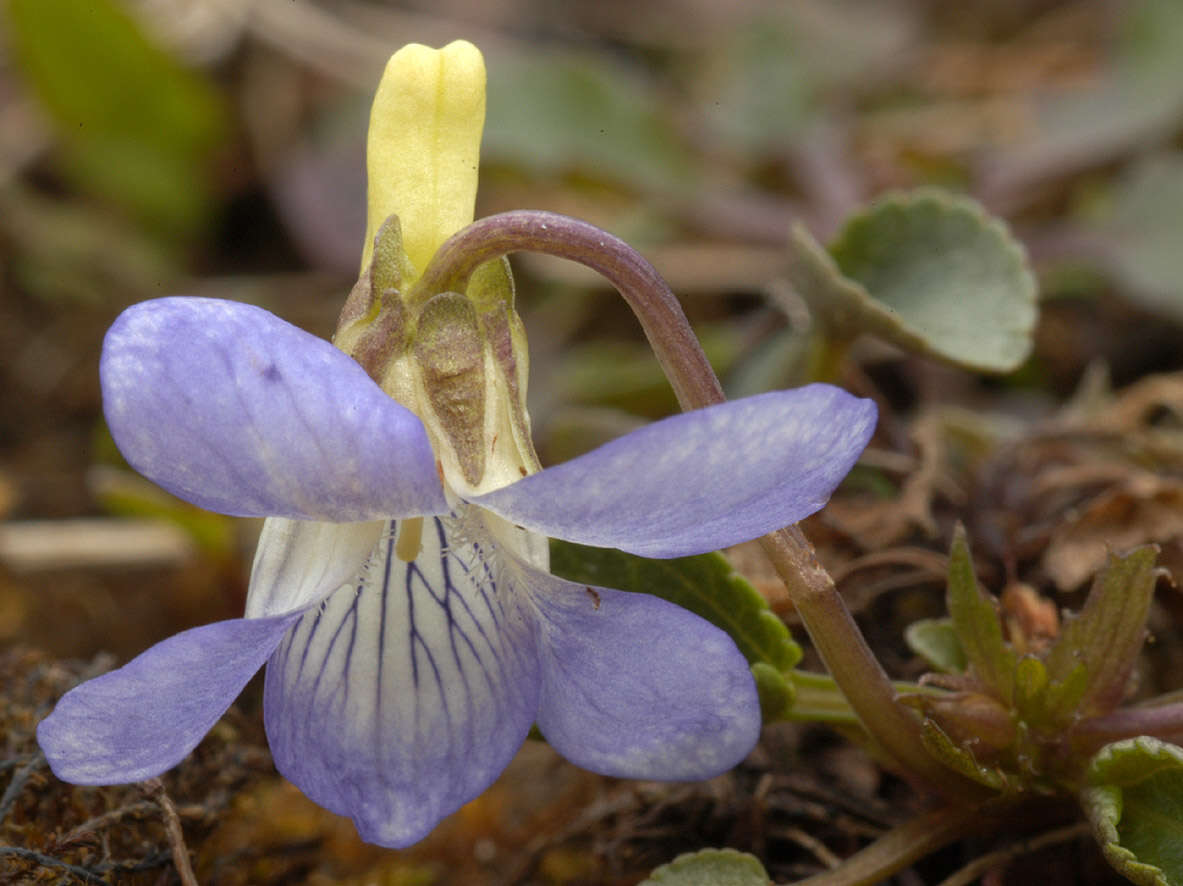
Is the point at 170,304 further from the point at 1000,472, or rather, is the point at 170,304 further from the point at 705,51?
the point at 705,51

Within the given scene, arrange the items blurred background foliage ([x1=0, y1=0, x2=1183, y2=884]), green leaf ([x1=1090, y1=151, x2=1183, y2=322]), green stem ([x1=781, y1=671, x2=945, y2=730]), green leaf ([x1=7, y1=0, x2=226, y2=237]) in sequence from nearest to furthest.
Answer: green stem ([x1=781, y1=671, x2=945, y2=730])
blurred background foliage ([x1=0, y1=0, x2=1183, y2=884])
green leaf ([x1=1090, y1=151, x2=1183, y2=322])
green leaf ([x1=7, y1=0, x2=226, y2=237])

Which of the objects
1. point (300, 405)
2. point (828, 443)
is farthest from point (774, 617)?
point (300, 405)

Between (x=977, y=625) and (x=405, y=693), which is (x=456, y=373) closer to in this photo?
(x=405, y=693)

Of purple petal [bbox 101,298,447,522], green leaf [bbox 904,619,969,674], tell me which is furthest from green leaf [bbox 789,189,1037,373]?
purple petal [bbox 101,298,447,522]

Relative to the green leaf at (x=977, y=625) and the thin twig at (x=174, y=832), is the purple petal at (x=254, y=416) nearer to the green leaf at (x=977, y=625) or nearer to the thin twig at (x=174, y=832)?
the thin twig at (x=174, y=832)

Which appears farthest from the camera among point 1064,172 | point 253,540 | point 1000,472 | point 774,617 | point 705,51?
point 705,51

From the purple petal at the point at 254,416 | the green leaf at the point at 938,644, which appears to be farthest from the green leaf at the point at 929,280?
the purple petal at the point at 254,416

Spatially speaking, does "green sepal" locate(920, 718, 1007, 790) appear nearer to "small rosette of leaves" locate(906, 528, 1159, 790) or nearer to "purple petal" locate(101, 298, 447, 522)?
"small rosette of leaves" locate(906, 528, 1159, 790)
